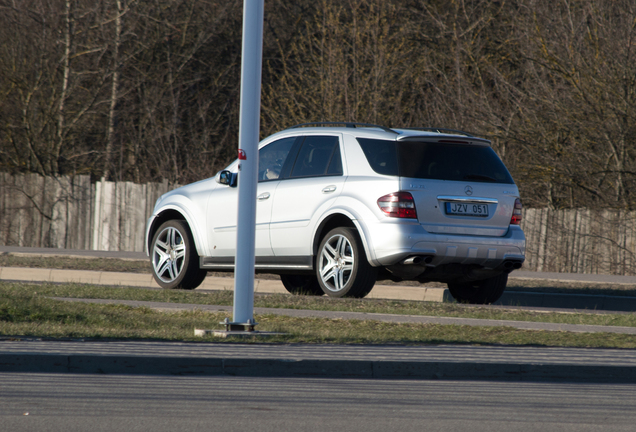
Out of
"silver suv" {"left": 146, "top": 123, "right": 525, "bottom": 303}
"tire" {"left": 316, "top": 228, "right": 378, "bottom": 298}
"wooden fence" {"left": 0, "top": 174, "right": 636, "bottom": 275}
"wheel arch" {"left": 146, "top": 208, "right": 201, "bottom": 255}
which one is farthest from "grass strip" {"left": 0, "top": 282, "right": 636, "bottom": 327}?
"wooden fence" {"left": 0, "top": 174, "right": 636, "bottom": 275}

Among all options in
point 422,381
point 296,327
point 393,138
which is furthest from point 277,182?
point 422,381

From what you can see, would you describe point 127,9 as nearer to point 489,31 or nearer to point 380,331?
point 489,31

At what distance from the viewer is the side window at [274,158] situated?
1116cm

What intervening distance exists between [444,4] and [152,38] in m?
8.01

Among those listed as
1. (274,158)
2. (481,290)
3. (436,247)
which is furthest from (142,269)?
(436,247)

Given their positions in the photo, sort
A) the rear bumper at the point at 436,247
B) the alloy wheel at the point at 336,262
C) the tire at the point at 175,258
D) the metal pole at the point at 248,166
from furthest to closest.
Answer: the tire at the point at 175,258 → the alloy wheel at the point at 336,262 → the rear bumper at the point at 436,247 → the metal pole at the point at 248,166

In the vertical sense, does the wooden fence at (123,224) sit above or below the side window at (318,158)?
below

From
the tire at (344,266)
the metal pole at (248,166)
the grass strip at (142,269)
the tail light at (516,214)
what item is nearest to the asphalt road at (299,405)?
the metal pole at (248,166)

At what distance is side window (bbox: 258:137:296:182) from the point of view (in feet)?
36.6

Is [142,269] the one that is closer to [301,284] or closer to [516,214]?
[301,284]

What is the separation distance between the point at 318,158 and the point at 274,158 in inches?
28.2

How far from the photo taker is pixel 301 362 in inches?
251

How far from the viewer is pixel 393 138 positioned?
10.1 m

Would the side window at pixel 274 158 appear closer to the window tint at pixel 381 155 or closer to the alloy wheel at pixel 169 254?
the window tint at pixel 381 155
